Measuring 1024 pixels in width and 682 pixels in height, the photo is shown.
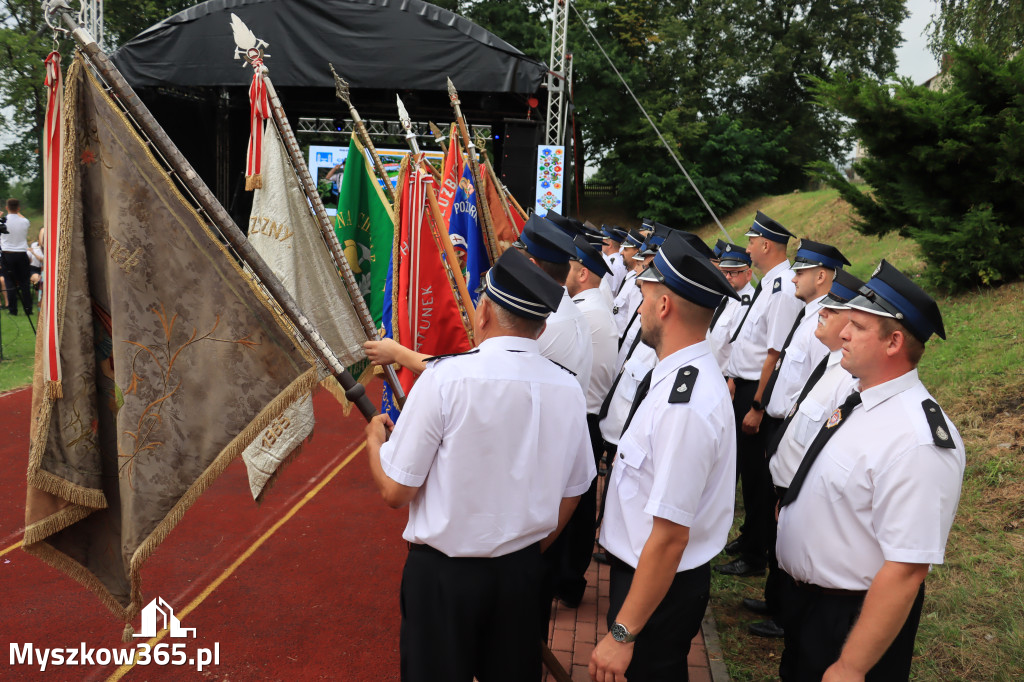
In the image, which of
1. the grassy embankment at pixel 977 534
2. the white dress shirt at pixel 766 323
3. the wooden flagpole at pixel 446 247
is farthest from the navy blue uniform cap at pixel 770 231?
the wooden flagpole at pixel 446 247

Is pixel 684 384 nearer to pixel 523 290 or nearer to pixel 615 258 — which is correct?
pixel 523 290

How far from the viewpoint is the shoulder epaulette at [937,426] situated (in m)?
1.91

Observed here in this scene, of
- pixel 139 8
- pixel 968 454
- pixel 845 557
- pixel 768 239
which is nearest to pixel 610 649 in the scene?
pixel 845 557

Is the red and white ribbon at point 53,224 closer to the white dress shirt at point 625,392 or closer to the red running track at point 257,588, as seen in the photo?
the red running track at point 257,588

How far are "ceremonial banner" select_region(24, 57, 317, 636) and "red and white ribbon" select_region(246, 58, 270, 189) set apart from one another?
0.69 meters

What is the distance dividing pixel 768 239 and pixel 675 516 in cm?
388

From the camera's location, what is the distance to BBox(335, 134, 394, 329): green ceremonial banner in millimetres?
4453

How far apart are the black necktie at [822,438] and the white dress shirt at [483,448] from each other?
2.45ft

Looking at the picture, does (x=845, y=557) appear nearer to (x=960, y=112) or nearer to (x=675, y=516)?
(x=675, y=516)

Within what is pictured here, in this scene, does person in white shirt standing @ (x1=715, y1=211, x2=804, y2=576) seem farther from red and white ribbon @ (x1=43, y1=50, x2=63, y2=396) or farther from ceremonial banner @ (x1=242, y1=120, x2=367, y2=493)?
red and white ribbon @ (x1=43, y1=50, x2=63, y2=396)

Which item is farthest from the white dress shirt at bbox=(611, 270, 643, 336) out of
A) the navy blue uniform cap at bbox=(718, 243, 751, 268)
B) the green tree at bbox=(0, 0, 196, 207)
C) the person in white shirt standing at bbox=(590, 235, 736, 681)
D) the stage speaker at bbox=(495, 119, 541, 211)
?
the green tree at bbox=(0, 0, 196, 207)

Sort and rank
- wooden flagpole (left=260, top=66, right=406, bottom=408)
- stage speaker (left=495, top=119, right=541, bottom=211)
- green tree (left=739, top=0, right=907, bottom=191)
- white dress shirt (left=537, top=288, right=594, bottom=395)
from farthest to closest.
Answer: green tree (left=739, top=0, right=907, bottom=191), stage speaker (left=495, top=119, right=541, bottom=211), white dress shirt (left=537, top=288, right=594, bottom=395), wooden flagpole (left=260, top=66, right=406, bottom=408)

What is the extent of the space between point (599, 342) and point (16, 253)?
11.4 metres

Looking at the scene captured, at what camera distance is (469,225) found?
4770 millimetres
